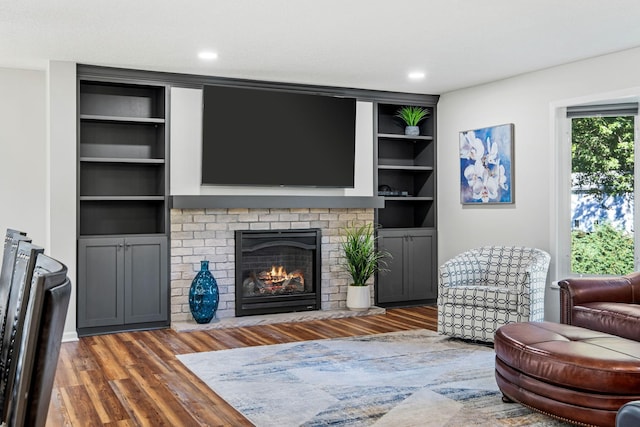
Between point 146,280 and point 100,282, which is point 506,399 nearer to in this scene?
point 146,280

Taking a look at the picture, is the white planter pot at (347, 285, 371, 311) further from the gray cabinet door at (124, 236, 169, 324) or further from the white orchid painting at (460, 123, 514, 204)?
the gray cabinet door at (124, 236, 169, 324)

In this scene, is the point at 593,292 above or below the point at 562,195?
below

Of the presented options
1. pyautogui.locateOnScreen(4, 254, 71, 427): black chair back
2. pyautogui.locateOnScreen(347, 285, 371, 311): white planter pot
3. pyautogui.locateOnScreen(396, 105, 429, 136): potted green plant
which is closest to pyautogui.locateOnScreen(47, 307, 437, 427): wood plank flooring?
pyautogui.locateOnScreen(347, 285, 371, 311): white planter pot

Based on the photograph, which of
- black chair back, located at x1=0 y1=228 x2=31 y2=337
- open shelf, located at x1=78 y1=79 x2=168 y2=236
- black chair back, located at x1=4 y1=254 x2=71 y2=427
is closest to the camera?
black chair back, located at x1=4 y1=254 x2=71 y2=427

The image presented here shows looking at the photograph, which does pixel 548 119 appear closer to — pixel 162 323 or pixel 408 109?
pixel 408 109

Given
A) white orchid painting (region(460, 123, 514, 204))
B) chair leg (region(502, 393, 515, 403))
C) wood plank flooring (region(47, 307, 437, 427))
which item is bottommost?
wood plank flooring (region(47, 307, 437, 427))

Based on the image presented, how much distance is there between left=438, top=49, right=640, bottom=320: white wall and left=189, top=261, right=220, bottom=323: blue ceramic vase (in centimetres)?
286

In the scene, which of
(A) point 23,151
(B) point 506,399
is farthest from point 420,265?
(A) point 23,151

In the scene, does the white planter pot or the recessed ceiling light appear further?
the white planter pot

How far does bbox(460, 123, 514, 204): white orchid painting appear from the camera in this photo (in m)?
6.37

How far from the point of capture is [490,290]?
17.2 feet

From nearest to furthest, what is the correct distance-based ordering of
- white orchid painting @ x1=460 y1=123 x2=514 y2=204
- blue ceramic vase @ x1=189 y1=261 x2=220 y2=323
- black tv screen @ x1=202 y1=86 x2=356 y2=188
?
blue ceramic vase @ x1=189 y1=261 x2=220 y2=323 < black tv screen @ x1=202 y1=86 x2=356 y2=188 < white orchid painting @ x1=460 y1=123 x2=514 y2=204

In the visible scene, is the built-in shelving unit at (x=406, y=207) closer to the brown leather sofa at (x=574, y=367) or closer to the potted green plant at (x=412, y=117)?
the potted green plant at (x=412, y=117)

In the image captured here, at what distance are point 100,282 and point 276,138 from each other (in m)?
2.23
